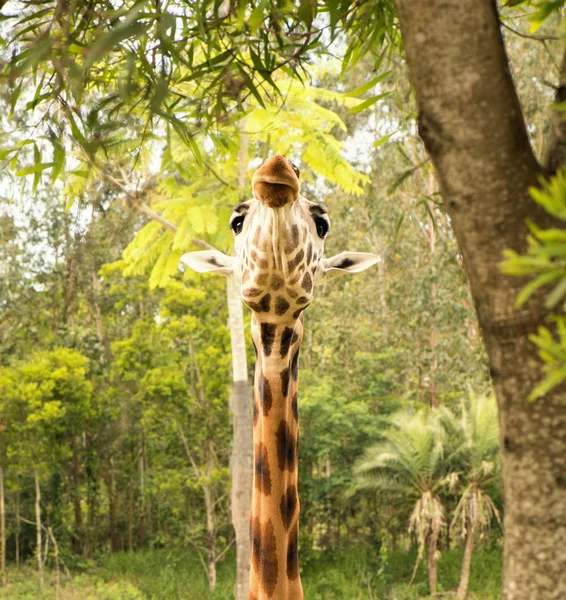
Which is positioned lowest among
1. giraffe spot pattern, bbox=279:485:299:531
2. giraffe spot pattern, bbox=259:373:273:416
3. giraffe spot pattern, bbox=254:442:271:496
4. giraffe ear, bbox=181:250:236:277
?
giraffe spot pattern, bbox=279:485:299:531

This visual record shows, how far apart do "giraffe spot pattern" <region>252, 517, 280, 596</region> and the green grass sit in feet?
26.9

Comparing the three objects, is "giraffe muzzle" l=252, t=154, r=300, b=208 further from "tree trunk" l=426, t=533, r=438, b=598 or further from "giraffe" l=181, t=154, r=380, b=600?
"tree trunk" l=426, t=533, r=438, b=598

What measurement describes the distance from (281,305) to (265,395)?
29 cm

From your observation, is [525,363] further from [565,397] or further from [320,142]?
[320,142]

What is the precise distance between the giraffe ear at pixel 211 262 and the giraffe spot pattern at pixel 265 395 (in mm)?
350

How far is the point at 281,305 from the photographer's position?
199 centimetres

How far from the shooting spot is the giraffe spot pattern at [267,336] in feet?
6.74

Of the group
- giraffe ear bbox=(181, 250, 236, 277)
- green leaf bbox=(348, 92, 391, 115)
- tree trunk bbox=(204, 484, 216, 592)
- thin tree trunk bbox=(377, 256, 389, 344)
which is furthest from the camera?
thin tree trunk bbox=(377, 256, 389, 344)

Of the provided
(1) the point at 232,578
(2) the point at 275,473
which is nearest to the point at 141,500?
(1) the point at 232,578

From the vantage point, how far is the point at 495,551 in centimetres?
1149

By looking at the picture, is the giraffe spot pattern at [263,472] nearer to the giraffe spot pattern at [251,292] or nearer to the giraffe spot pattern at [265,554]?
the giraffe spot pattern at [265,554]

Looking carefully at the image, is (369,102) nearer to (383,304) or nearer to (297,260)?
(297,260)

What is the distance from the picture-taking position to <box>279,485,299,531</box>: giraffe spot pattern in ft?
7.10

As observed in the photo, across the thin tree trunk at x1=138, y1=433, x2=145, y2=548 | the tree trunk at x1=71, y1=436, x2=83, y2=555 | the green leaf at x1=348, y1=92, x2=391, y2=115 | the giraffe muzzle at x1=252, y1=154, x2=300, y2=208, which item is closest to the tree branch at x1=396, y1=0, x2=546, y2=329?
the green leaf at x1=348, y1=92, x2=391, y2=115
